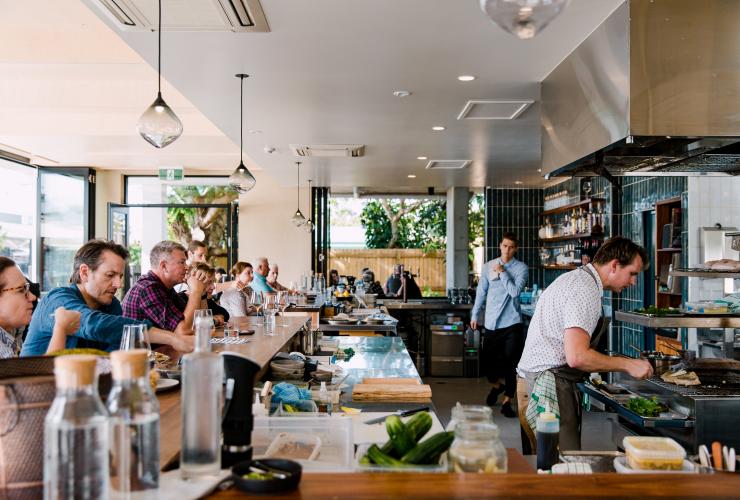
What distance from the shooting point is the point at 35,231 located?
474 inches

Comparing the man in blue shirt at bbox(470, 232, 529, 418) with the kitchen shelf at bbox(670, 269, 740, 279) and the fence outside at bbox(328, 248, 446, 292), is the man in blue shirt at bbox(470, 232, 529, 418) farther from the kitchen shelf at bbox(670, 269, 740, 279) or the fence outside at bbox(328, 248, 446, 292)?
the fence outside at bbox(328, 248, 446, 292)

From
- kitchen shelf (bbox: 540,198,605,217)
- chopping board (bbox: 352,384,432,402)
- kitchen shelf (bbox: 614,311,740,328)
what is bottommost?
chopping board (bbox: 352,384,432,402)

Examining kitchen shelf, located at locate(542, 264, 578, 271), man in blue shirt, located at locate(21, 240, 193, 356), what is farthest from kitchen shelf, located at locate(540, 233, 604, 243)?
man in blue shirt, located at locate(21, 240, 193, 356)

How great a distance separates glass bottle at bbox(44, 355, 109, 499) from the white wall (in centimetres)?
1223

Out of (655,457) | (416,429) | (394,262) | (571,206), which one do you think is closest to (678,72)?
(655,457)

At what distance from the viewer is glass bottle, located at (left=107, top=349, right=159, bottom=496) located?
3.84 ft

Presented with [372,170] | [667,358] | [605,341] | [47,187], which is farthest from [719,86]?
[47,187]

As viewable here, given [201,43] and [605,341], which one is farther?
[605,341]

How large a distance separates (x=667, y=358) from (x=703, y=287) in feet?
9.50

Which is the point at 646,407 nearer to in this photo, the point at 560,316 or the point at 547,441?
the point at 560,316

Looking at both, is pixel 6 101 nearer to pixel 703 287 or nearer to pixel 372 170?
pixel 372 170

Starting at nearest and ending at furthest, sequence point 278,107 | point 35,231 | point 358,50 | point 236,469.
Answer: point 236,469
point 358,50
point 278,107
point 35,231

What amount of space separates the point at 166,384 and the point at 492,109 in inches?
171

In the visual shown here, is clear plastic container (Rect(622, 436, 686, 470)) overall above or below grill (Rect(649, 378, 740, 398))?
above
